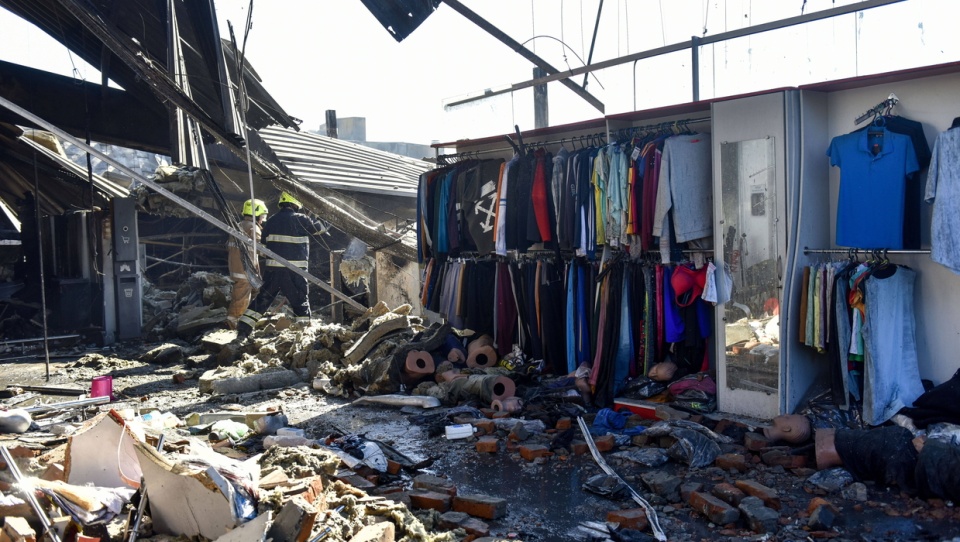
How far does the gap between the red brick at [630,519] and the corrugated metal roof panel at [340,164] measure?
985 cm

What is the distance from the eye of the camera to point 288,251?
40.5 feet

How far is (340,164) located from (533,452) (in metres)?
11.3

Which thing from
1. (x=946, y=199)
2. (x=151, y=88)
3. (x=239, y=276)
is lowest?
(x=239, y=276)

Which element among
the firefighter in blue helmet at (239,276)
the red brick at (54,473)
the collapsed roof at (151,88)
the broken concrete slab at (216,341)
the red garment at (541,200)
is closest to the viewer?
the red brick at (54,473)

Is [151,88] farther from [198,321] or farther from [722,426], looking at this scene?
[722,426]

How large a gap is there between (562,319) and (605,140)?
198 cm

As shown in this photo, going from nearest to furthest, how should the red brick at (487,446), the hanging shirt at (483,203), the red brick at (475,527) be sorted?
1. the red brick at (475,527)
2. the red brick at (487,446)
3. the hanging shirt at (483,203)

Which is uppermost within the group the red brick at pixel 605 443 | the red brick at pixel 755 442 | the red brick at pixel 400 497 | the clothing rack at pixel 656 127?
the clothing rack at pixel 656 127

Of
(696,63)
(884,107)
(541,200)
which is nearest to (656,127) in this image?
(696,63)

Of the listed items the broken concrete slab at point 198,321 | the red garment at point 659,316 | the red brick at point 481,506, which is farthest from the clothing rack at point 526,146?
the broken concrete slab at point 198,321

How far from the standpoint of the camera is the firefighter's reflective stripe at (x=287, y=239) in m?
12.2

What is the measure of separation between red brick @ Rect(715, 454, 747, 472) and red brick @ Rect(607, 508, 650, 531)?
3.79 feet

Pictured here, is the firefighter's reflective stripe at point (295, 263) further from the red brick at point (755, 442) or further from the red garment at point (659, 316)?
the red brick at point (755, 442)

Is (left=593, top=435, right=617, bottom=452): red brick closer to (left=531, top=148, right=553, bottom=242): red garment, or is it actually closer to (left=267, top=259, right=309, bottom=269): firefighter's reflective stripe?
(left=531, top=148, right=553, bottom=242): red garment
